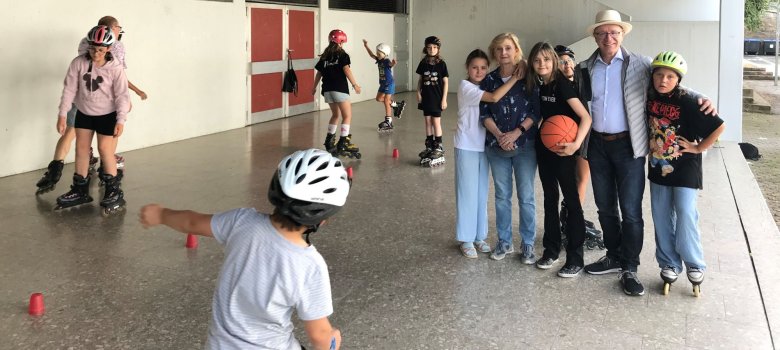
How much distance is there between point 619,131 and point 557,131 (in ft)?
1.19

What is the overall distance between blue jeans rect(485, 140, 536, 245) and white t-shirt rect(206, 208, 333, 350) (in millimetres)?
2724

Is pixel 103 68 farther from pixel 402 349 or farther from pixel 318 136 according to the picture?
pixel 318 136

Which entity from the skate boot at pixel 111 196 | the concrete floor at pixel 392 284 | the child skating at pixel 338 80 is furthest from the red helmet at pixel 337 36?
the skate boot at pixel 111 196

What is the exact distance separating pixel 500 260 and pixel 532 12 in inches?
567

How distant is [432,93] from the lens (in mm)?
8500

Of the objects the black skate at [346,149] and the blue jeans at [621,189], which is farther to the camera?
the black skate at [346,149]

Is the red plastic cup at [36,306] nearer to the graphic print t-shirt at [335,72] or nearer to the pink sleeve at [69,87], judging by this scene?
the pink sleeve at [69,87]

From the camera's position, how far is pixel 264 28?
38.5 feet

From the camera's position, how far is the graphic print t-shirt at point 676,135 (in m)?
3.87

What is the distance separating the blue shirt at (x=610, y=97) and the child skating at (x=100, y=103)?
3.84 metres

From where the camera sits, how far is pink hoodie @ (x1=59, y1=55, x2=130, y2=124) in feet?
18.9

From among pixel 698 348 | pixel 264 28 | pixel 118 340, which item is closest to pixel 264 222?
pixel 118 340

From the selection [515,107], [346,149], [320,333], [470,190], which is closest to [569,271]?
[470,190]

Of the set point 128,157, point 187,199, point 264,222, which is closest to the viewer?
point 264,222
